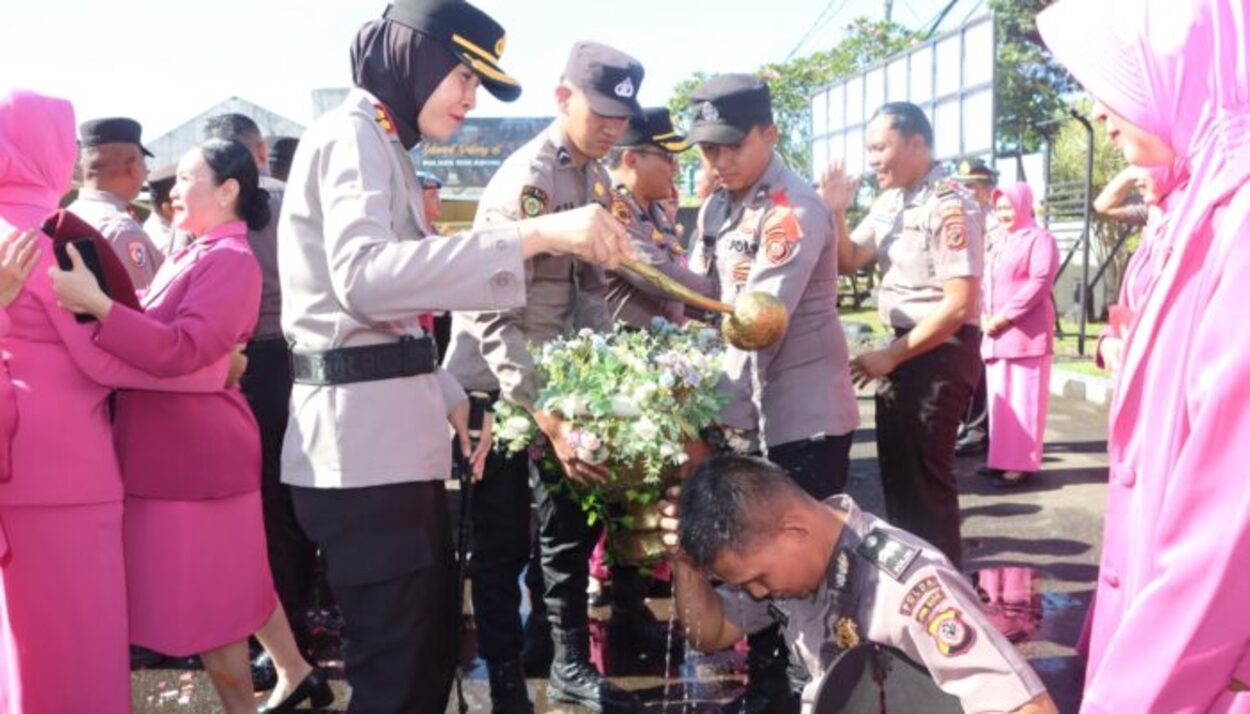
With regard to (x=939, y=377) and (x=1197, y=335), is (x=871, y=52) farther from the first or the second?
(x=1197, y=335)

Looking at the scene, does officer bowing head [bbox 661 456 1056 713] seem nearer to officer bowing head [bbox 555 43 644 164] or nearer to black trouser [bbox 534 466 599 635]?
black trouser [bbox 534 466 599 635]

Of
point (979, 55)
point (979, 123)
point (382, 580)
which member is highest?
point (979, 55)

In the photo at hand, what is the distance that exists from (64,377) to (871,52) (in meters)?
35.6

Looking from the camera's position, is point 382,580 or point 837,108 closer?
point 382,580

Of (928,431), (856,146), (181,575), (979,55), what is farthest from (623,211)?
(856,146)

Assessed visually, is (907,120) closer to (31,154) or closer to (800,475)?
(800,475)

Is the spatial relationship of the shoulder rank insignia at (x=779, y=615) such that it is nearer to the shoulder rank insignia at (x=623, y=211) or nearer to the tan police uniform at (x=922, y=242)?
the tan police uniform at (x=922, y=242)

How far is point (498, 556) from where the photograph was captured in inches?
147

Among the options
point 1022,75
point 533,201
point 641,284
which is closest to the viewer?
point 533,201

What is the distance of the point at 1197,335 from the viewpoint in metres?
1.50

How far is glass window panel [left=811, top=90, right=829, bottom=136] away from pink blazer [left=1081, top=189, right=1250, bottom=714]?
22702 mm

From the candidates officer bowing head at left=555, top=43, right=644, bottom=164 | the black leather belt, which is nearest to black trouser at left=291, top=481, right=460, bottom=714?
the black leather belt

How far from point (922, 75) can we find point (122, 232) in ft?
50.6

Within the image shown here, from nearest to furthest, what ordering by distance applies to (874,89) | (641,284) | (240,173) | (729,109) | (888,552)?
(888,552) → (240,173) → (729,109) → (641,284) → (874,89)
